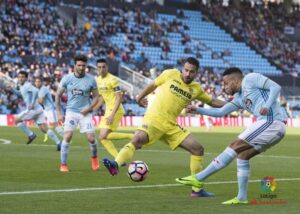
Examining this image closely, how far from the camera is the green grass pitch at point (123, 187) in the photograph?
11.4 m

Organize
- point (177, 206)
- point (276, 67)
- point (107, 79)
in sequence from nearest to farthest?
point (177, 206) < point (107, 79) < point (276, 67)

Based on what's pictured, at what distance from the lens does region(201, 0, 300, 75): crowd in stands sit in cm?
7319

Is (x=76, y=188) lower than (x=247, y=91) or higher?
lower

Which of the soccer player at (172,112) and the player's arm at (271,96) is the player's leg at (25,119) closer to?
the soccer player at (172,112)

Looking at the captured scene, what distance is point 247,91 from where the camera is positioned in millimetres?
11945

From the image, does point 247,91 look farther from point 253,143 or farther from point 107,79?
point 107,79

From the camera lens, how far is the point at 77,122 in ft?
60.6

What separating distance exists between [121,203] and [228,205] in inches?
60.3

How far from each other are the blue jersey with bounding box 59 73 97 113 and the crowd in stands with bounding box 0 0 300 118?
1139 inches

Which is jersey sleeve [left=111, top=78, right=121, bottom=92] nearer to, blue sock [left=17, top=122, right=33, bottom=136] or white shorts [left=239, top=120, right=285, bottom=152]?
white shorts [left=239, top=120, right=285, bottom=152]

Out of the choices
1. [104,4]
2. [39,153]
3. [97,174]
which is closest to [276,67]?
[104,4]

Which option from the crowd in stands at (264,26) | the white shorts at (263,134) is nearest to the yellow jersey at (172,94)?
the white shorts at (263,134)

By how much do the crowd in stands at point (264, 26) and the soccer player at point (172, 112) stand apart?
57.9 metres

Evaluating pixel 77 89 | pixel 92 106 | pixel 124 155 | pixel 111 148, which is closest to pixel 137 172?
pixel 124 155
